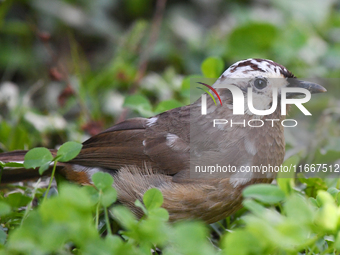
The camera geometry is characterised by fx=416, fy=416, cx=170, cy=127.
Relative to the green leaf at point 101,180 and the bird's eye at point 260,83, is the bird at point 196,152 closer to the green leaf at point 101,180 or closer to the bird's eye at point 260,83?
the bird's eye at point 260,83

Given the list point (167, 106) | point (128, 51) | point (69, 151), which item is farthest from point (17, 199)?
point (128, 51)

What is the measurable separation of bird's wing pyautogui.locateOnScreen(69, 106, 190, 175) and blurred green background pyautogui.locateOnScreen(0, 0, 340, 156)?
0.78 metres

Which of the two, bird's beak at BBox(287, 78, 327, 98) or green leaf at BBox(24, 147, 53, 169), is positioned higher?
bird's beak at BBox(287, 78, 327, 98)

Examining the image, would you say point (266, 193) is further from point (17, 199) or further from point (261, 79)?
point (17, 199)

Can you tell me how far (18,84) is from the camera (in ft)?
18.6

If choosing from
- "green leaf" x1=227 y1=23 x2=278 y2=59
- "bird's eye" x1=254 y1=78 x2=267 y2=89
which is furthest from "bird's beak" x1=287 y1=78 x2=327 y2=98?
"green leaf" x1=227 y1=23 x2=278 y2=59

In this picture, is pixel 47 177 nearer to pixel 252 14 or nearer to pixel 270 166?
pixel 270 166

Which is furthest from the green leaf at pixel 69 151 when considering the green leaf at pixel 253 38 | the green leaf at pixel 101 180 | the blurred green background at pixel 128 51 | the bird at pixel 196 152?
the green leaf at pixel 253 38

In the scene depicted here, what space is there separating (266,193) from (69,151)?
3.37 feet

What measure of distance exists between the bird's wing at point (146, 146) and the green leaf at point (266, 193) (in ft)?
2.80

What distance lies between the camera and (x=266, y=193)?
1.65 m

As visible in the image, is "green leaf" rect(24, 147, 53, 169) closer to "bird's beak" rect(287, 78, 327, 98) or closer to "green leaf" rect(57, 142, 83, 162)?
"green leaf" rect(57, 142, 83, 162)

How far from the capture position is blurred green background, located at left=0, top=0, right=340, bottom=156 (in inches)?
153

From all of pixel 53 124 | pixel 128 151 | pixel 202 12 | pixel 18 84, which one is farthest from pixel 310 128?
pixel 18 84
